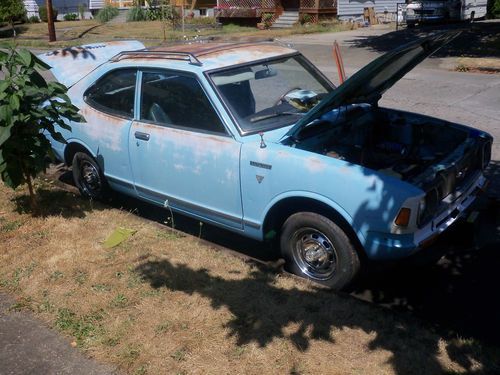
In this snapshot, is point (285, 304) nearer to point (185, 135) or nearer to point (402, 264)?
point (402, 264)

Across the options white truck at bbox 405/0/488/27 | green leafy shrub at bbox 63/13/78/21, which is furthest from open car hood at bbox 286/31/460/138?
green leafy shrub at bbox 63/13/78/21

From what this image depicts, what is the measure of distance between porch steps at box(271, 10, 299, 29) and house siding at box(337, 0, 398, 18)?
7.16 feet

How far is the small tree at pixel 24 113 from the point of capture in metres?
4.72

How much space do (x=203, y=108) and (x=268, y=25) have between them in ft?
77.4

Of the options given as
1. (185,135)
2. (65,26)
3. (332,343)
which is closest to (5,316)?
(185,135)

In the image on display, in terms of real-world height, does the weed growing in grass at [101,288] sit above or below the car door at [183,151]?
below

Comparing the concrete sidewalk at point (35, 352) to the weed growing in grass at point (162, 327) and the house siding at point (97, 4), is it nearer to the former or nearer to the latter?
the weed growing in grass at point (162, 327)

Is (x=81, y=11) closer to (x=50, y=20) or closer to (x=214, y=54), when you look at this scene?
(x=50, y=20)

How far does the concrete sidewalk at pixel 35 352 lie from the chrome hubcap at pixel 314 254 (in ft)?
5.27

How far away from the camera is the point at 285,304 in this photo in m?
3.90

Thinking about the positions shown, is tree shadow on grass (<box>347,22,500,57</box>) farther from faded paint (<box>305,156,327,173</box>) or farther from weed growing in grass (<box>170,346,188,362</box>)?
weed growing in grass (<box>170,346,188,362</box>)

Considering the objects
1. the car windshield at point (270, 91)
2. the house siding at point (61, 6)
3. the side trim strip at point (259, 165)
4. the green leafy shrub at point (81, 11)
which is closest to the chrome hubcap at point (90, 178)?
the car windshield at point (270, 91)

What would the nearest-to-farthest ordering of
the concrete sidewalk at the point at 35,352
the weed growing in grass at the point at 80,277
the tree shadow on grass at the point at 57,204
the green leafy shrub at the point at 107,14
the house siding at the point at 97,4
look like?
the concrete sidewalk at the point at 35,352
the weed growing in grass at the point at 80,277
the tree shadow on grass at the point at 57,204
the green leafy shrub at the point at 107,14
the house siding at the point at 97,4

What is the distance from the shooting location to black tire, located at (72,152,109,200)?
577 centimetres
